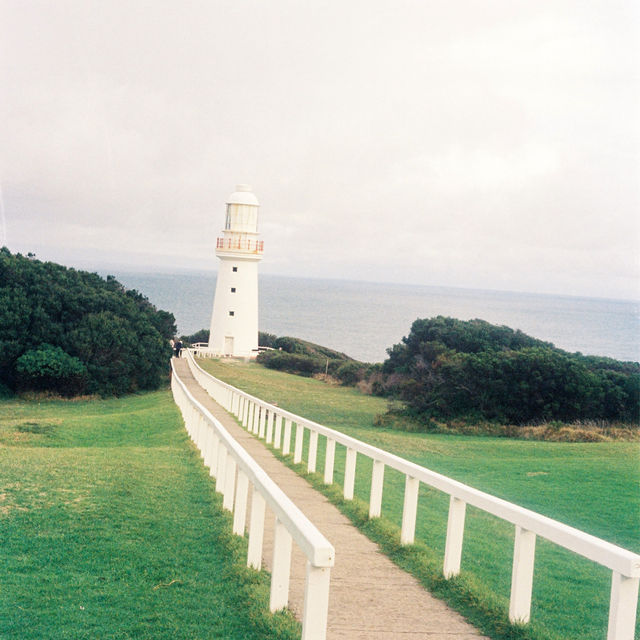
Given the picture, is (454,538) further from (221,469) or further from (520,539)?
(221,469)

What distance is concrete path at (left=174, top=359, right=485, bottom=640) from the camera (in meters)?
5.09

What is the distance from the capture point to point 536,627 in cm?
507

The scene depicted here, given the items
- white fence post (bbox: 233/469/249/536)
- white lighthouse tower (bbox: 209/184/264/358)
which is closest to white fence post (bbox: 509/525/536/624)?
white fence post (bbox: 233/469/249/536)

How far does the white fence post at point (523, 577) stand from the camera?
5117mm

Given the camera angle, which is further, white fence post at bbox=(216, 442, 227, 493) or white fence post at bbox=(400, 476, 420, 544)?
white fence post at bbox=(216, 442, 227, 493)

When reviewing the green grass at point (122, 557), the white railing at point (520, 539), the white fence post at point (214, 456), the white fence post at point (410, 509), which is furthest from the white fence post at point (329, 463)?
the white fence post at point (410, 509)

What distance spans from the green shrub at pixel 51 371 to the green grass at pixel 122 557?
18289 millimetres

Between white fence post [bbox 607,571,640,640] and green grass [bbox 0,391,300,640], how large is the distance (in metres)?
1.76

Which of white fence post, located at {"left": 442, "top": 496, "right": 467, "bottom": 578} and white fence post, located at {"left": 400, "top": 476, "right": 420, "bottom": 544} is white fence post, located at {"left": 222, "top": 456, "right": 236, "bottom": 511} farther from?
white fence post, located at {"left": 442, "top": 496, "right": 467, "bottom": 578}

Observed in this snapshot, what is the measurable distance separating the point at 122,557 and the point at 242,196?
138 feet

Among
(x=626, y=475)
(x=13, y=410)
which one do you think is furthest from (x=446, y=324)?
(x=626, y=475)

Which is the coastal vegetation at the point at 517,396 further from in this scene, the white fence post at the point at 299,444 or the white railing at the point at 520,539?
the white railing at the point at 520,539

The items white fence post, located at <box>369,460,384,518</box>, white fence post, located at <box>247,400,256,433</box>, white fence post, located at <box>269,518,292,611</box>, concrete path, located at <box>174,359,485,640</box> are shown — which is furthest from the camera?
white fence post, located at <box>247,400,256,433</box>

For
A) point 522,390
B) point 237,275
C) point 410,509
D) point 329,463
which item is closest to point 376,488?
point 410,509
